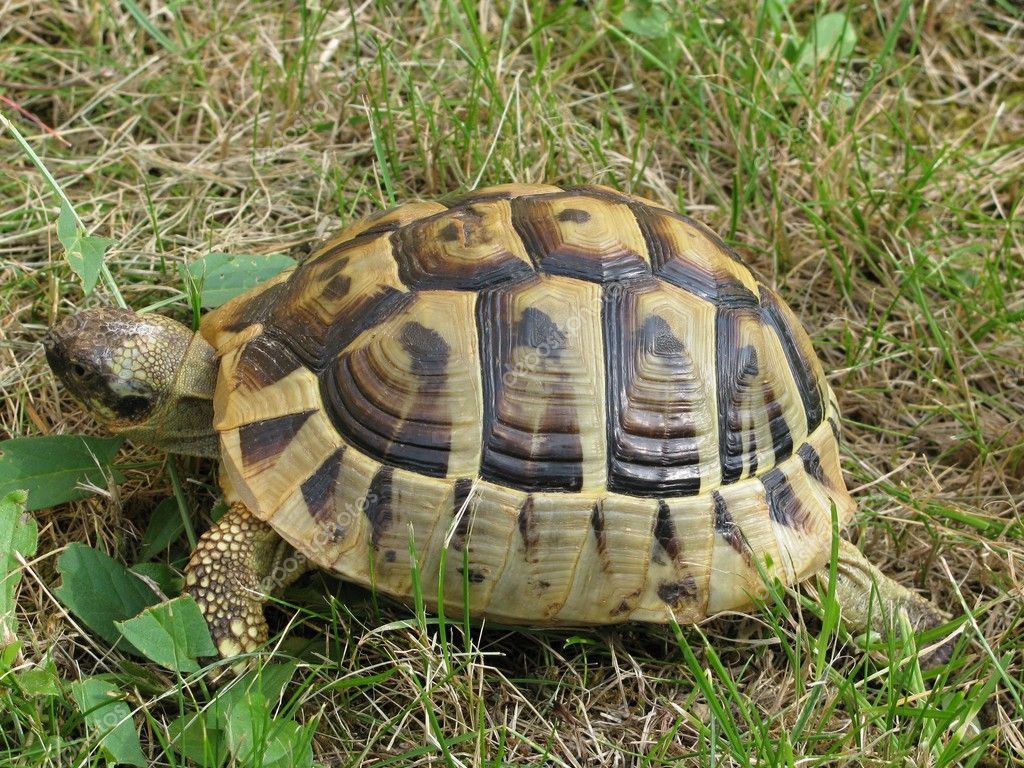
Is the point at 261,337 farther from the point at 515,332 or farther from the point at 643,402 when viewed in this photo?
the point at 643,402

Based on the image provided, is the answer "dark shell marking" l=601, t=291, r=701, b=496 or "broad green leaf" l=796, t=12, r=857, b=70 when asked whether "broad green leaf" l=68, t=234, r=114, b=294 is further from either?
"broad green leaf" l=796, t=12, r=857, b=70

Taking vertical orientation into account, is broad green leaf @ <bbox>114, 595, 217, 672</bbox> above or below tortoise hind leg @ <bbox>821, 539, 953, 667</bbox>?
above

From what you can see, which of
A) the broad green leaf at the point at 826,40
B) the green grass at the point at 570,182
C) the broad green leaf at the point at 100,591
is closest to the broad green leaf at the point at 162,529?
the green grass at the point at 570,182

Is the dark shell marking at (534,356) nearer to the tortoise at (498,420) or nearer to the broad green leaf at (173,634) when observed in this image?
the tortoise at (498,420)

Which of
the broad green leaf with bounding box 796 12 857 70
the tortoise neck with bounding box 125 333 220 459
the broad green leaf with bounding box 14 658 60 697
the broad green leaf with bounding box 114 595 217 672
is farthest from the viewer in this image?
the broad green leaf with bounding box 796 12 857 70

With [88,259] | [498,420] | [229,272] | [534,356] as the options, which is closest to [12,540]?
[88,259]

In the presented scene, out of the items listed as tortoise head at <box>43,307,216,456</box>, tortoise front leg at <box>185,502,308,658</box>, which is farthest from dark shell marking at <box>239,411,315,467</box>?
tortoise head at <box>43,307,216,456</box>
